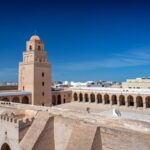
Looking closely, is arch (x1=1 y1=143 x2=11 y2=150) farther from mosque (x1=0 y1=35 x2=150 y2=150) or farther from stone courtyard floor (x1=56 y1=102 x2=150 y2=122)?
stone courtyard floor (x1=56 y1=102 x2=150 y2=122)

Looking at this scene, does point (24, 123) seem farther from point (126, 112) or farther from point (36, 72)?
point (36, 72)

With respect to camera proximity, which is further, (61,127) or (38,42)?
(38,42)

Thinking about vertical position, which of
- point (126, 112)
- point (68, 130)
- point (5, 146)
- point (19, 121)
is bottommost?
point (5, 146)

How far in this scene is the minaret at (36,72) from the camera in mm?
25781

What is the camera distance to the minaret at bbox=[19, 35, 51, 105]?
2578 centimetres

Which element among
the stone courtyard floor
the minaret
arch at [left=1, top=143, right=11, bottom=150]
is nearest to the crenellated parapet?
arch at [left=1, top=143, right=11, bottom=150]

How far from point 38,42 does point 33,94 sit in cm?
704

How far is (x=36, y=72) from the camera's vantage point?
84.8 ft

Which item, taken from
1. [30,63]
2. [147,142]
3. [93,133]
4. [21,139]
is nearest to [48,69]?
[30,63]

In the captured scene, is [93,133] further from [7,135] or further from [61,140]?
[7,135]

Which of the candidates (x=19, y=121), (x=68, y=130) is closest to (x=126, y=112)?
(x=68, y=130)

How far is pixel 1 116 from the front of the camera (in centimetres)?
1270

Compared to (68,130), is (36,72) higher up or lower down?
higher up

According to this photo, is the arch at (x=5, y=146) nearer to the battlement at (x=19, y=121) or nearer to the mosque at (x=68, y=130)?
the mosque at (x=68, y=130)
